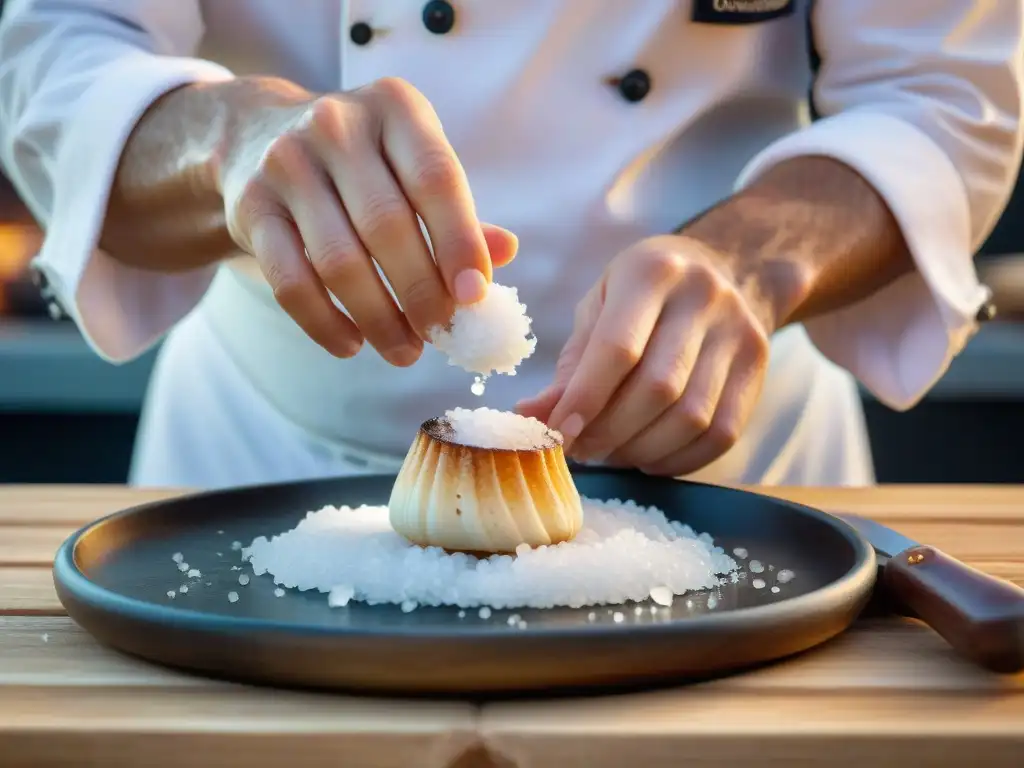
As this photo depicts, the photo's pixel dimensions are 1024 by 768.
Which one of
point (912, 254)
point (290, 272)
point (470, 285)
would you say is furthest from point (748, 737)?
point (912, 254)

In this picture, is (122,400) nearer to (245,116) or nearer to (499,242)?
(245,116)

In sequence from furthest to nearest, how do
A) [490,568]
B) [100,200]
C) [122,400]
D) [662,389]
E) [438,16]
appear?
1. [122,400]
2. [438,16]
3. [100,200]
4. [662,389]
5. [490,568]

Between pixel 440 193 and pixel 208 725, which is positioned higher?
pixel 440 193

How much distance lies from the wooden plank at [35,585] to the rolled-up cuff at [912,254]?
43cm

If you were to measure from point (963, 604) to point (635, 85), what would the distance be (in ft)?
2.81

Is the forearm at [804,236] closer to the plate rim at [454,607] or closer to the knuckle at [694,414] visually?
the knuckle at [694,414]

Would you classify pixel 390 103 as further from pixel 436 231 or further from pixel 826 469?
pixel 826 469

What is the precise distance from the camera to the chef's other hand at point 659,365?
1122mm

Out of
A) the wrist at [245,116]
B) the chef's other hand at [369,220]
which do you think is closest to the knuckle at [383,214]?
the chef's other hand at [369,220]

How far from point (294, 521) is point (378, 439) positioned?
410 mm

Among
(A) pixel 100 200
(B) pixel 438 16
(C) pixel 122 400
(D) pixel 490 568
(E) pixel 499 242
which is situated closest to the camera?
(D) pixel 490 568

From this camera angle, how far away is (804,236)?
4.40 feet

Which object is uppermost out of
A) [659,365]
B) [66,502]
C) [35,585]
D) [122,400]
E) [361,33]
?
[361,33]

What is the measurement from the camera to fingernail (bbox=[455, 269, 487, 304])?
3.09 ft
